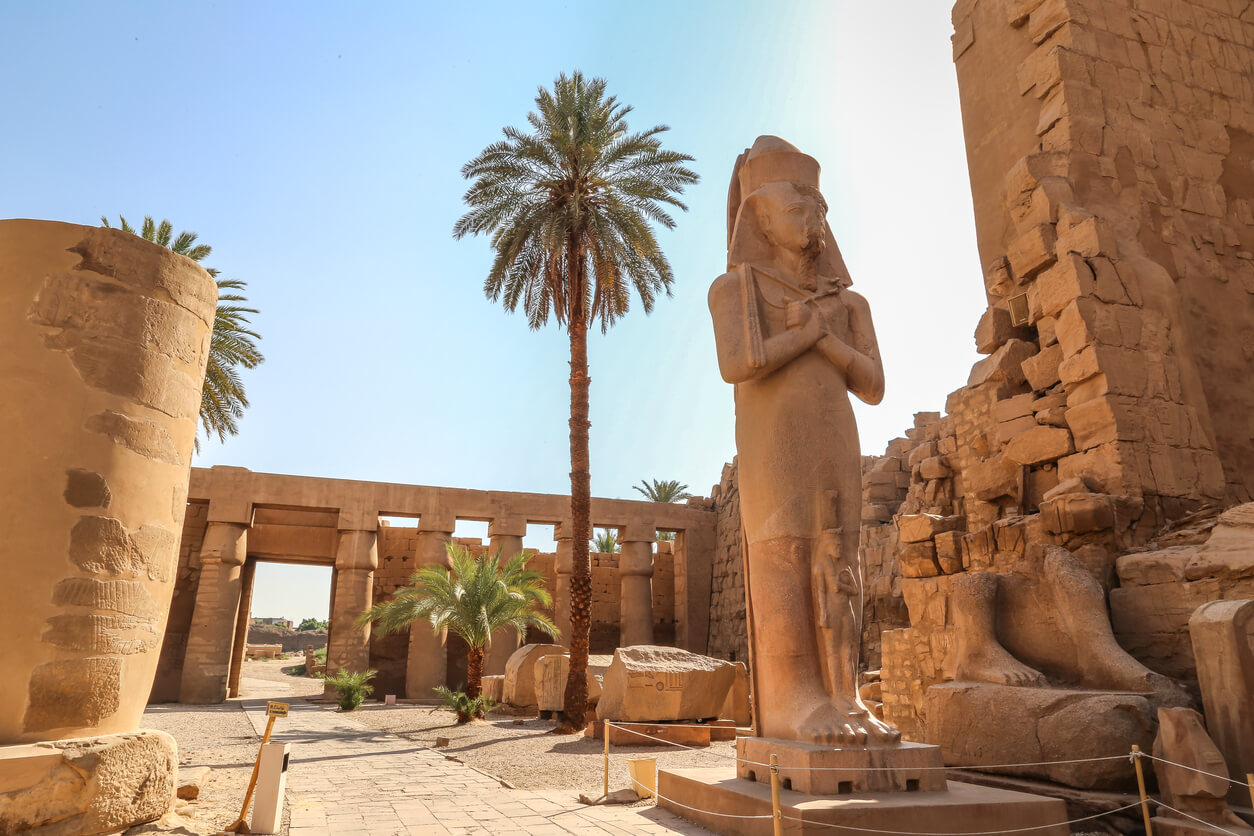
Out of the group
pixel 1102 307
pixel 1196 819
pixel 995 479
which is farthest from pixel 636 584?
pixel 1196 819

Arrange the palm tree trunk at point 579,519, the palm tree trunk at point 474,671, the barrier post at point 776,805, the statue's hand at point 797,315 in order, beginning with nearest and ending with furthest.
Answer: the barrier post at point 776,805 < the statue's hand at point 797,315 < the palm tree trunk at point 579,519 < the palm tree trunk at point 474,671

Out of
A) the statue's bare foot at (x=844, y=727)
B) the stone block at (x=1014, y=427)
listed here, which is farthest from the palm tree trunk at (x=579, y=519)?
the statue's bare foot at (x=844, y=727)

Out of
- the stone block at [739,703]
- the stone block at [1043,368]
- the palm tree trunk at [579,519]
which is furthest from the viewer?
the palm tree trunk at [579,519]

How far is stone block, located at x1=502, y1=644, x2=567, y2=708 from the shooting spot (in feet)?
47.6

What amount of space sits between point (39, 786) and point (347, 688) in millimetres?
12791

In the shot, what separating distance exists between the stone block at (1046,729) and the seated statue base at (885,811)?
2.02 feet

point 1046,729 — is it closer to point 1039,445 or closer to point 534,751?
point 1039,445

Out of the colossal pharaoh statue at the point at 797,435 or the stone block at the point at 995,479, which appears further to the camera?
the stone block at the point at 995,479

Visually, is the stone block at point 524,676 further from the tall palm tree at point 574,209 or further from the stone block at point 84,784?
the stone block at point 84,784

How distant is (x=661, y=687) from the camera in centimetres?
983

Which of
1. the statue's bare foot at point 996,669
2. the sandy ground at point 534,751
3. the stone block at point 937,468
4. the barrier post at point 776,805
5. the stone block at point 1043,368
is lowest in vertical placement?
the sandy ground at point 534,751

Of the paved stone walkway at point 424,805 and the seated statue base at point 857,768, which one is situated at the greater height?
the seated statue base at point 857,768

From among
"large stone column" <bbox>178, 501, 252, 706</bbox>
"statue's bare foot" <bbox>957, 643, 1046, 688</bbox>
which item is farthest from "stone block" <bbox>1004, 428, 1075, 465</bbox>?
"large stone column" <bbox>178, 501, 252, 706</bbox>

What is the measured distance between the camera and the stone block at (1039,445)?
6.61 meters
